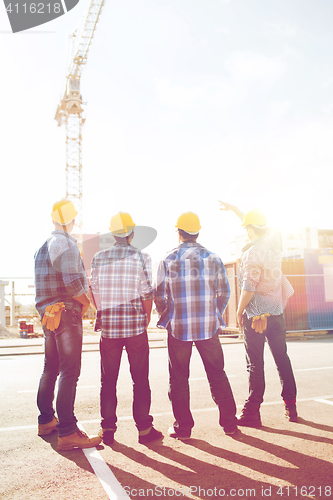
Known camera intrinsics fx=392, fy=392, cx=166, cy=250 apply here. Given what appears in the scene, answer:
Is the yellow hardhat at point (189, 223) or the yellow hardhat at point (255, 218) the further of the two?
the yellow hardhat at point (255, 218)

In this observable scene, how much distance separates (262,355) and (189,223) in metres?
1.56

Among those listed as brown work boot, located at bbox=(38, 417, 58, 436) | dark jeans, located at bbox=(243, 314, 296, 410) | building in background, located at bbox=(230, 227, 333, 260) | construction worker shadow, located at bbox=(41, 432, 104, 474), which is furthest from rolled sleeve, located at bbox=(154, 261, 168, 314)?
building in background, located at bbox=(230, 227, 333, 260)

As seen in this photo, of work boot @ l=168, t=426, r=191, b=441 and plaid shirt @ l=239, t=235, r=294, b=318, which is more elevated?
plaid shirt @ l=239, t=235, r=294, b=318

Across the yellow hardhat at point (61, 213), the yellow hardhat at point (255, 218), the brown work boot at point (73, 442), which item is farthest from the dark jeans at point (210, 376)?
the yellow hardhat at point (61, 213)

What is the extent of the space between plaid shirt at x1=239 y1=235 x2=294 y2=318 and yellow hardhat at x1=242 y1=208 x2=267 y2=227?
18 cm

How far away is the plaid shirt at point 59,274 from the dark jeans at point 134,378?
503mm

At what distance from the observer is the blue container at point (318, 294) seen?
50.2ft

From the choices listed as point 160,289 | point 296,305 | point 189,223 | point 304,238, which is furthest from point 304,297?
point 304,238

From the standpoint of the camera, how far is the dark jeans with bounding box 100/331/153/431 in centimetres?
351

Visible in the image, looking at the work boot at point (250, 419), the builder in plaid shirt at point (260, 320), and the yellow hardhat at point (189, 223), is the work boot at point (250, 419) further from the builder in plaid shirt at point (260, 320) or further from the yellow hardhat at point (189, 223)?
the yellow hardhat at point (189, 223)

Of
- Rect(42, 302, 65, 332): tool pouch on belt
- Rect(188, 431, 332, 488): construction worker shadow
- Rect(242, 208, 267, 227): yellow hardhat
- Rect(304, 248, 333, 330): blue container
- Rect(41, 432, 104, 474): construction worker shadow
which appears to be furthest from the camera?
Rect(304, 248, 333, 330): blue container

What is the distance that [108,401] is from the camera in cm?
352

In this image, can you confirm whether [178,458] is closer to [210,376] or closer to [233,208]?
[210,376]

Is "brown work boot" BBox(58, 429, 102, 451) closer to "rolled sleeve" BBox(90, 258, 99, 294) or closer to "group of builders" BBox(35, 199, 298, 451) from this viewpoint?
"group of builders" BBox(35, 199, 298, 451)
